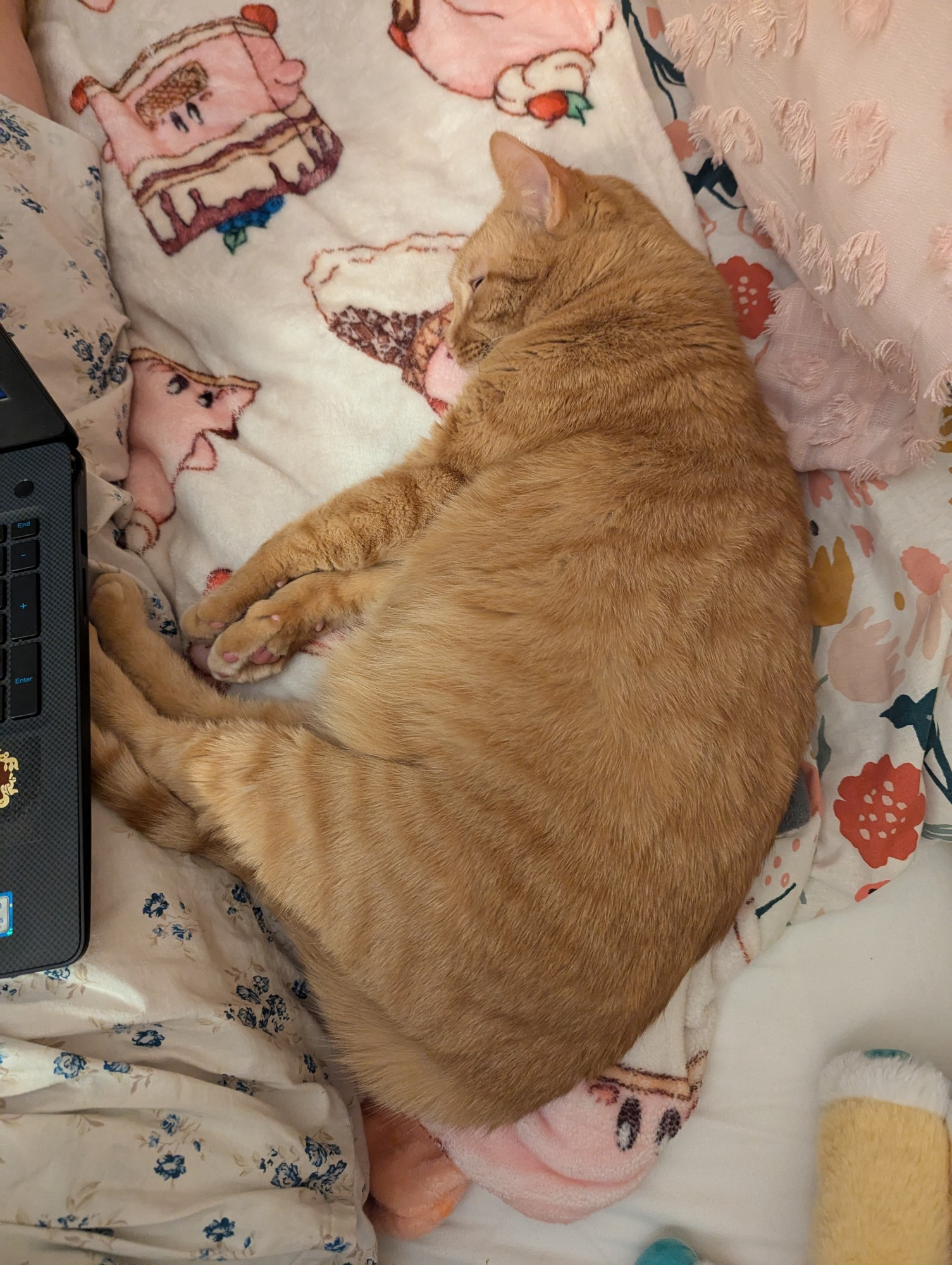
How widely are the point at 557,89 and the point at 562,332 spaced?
585 mm

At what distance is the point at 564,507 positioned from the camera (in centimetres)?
121

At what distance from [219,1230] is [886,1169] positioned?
0.95 metres

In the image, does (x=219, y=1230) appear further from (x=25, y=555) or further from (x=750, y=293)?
(x=750, y=293)

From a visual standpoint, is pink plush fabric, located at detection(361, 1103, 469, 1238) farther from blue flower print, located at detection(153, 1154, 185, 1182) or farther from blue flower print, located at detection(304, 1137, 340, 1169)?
blue flower print, located at detection(153, 1154, 185, 1182)

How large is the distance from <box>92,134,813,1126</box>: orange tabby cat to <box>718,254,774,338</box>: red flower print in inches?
5.7

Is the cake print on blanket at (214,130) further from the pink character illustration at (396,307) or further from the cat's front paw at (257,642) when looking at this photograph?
the cat's front paw at (257,642)

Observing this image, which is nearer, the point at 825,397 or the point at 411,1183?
the point at 411,1183

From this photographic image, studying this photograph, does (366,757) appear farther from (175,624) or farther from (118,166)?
(118,166)

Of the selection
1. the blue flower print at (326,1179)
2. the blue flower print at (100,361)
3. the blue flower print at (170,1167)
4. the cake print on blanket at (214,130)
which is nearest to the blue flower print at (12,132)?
the cake print on blanket at (214,130)

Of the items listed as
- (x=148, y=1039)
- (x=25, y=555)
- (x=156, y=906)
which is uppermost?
(x=25, y=555)

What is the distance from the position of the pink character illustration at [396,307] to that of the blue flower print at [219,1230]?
1.28m

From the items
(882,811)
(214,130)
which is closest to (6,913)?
(882,811)

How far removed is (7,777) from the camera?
954 mm

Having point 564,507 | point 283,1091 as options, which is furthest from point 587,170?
point 283,1091
